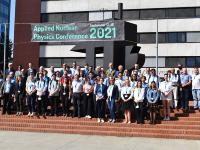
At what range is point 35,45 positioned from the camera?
53.0m

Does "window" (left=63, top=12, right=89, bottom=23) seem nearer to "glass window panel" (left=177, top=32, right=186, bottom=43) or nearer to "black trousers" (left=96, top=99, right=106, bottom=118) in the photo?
"glass window panel" (left=177, top=32, right=186, bottom=43)

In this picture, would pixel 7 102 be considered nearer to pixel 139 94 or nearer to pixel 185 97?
pixel 139 94

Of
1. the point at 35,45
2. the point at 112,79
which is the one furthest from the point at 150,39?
the point at 112,79

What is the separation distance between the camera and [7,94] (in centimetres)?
1867

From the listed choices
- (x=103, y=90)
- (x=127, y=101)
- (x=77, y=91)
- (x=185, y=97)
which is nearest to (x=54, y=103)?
(x=77, y=91)

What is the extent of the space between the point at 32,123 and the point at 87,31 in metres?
5.35

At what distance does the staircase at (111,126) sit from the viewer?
15594mm

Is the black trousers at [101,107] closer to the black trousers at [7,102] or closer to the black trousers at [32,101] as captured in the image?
the black trousers at [32,101]

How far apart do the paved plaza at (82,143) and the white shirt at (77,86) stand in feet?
6.91

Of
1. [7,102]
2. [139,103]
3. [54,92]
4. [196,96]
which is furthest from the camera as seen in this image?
[7,102]

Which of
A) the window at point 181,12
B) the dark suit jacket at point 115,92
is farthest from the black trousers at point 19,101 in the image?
the window at point 181,12

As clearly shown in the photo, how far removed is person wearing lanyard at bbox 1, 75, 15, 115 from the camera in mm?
18641

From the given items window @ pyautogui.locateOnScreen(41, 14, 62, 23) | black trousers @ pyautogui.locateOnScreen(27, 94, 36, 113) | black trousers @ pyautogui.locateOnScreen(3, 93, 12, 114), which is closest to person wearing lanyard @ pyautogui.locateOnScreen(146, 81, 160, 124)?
black trousers @ pyautogui.locateOnScreen(27, 94, 36, 113)

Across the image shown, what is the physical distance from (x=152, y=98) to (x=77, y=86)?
9.95 ft
